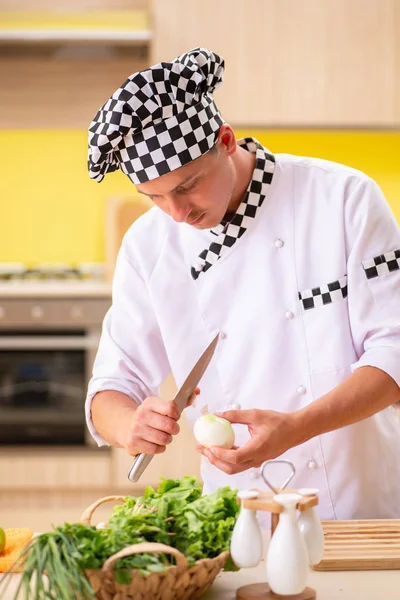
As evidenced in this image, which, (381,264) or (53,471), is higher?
(381,264)

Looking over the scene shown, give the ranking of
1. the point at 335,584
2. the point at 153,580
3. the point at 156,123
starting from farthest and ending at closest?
the point at 156,123
the point at 335,584
the point at 153,580

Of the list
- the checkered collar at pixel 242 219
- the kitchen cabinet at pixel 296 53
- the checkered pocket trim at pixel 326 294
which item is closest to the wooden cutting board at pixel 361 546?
the checkered pocket trim at pixel 326 294

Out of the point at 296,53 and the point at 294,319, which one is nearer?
the point at 294,319

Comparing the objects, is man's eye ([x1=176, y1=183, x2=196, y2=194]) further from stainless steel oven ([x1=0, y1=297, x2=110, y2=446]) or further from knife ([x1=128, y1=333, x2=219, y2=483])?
stainless steel oven ([x1=0, y1=297, x2=110, y2=446])

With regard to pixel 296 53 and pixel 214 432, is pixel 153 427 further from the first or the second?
pixel 296 53

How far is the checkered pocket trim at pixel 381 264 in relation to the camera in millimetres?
1550

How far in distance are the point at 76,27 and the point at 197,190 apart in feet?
8.30

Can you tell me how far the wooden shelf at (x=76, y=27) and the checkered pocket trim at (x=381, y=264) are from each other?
230cm

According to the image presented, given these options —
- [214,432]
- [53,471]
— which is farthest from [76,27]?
[214,432]

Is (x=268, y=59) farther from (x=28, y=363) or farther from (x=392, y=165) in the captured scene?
(x=28, y=363)

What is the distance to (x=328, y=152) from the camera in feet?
13.0

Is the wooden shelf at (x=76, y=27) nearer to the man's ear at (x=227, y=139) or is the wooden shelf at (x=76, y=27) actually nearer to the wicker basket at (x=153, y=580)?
the man's ear at (x=227, y=139)

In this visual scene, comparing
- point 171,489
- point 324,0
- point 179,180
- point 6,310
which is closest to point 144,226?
point 179,180

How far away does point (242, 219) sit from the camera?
164 centimetres
